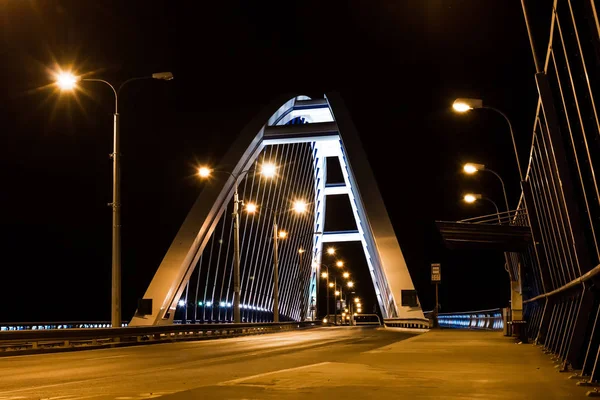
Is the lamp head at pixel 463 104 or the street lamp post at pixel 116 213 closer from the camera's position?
the lamp head at pixel 463 104

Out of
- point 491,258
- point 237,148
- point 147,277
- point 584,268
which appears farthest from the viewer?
point 491,258

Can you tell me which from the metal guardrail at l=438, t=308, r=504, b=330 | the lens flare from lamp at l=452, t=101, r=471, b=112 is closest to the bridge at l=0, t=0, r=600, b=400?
the lens flare from lamp at l=452, t=101, r=471, b=112

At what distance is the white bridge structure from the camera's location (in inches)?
1623

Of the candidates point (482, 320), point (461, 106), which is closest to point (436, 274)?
point (482, 320)

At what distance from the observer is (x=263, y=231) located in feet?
198

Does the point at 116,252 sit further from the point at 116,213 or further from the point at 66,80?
the point at 66,80

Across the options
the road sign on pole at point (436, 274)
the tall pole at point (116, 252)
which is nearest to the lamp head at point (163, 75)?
the tall pole at point (116, 252)

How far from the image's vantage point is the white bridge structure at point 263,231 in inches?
1623

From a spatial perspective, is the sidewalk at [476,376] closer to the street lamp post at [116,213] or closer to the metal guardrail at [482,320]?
the street lamp post at [116,213]

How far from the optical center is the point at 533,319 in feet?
73.2

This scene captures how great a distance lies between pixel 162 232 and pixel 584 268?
55637 millimetres

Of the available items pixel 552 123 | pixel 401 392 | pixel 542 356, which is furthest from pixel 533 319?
pixel 401 392

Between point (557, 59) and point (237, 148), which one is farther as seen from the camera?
point (237, 148)

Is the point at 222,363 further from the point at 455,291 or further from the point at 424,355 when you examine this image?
the point at 455,291
